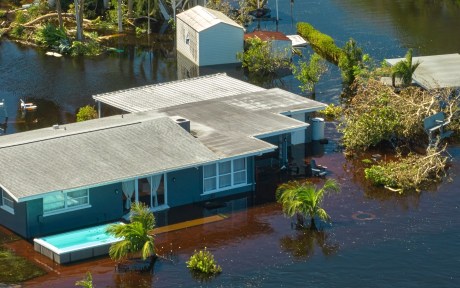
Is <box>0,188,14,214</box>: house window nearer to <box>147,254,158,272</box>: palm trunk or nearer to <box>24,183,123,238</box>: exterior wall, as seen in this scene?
<box>24,183,123,238</box>: exterior wall

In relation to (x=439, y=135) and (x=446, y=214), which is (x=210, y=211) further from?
(x=439, y=135)

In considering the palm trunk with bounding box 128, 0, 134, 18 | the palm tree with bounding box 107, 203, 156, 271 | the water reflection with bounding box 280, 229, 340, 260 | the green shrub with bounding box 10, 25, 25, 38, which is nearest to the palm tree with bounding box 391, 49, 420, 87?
the water reflection with bounding box 280, 229, 340, 260

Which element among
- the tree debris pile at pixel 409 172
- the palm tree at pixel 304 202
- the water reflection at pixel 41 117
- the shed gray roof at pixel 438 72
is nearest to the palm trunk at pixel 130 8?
the water reflection at pixel 41 117

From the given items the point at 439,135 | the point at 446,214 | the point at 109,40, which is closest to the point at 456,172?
the point at 439,135

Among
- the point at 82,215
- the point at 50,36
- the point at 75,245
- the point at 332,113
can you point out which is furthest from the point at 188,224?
the point at 50,36

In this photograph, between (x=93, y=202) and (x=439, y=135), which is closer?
(x=93, y=202)

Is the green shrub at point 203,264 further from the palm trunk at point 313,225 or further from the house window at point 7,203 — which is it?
the house window at point 7,203
